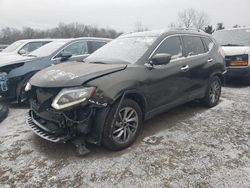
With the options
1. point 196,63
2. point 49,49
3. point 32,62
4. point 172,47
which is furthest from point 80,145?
point 49,49

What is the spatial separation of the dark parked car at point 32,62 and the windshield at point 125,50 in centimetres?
175

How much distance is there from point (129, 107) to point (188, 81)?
1.64 m

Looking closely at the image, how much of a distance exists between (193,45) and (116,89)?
2.37 meters

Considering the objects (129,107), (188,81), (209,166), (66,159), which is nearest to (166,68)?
(188,81)

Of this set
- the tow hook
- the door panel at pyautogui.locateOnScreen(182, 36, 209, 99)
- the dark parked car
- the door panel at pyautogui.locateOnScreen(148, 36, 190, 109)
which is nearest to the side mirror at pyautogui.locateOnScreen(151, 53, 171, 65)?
the door panel at pyautogui.locateOnScreen(148, 36, 190, 109)

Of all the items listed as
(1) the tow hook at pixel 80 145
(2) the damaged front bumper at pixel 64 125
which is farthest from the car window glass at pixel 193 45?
(1) the tow hook at pixel 80 145

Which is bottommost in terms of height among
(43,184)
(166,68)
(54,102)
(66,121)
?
(43,184)

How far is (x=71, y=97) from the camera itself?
3160 millimetres

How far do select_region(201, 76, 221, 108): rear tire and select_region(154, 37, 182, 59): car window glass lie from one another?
129 cm

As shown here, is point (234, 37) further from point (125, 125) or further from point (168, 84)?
point (125, 125)

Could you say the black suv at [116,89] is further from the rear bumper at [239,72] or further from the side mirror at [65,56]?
the rear bumper at [239,72]

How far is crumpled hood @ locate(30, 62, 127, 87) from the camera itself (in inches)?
129

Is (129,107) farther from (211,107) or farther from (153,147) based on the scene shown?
(211,107)

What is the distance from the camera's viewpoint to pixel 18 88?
18.3ft
